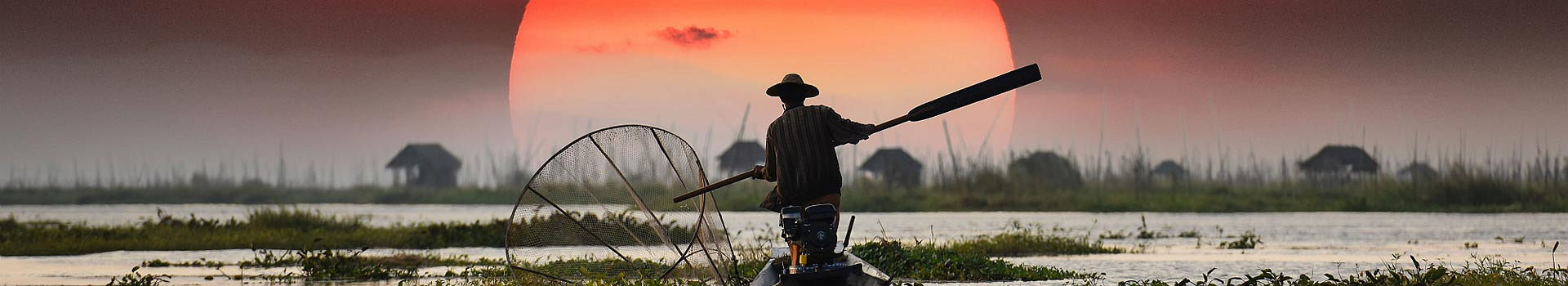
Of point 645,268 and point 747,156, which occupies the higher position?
point 747,156

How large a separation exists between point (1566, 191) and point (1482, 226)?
14.8 metres

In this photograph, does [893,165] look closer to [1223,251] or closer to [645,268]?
[1223,251]

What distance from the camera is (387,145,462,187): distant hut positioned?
6981 centimetres

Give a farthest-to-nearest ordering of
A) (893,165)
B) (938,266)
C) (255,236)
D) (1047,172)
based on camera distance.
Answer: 1. (893,165)
2. (1047,172)
3. (255,236)
4. (938,266)

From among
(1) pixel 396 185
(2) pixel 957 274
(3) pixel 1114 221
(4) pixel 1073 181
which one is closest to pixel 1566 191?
(4) pixel 1073 181

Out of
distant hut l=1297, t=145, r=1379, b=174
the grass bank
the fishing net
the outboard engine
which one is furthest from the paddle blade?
distant hut l=1297, t=145, r=1379, b=174

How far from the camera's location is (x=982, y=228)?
26.8 metres

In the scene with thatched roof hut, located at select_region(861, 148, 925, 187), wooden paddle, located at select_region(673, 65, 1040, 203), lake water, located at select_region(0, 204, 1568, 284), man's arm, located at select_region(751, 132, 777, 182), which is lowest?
lake water, located at select_region(0, 204, 1568, 284)

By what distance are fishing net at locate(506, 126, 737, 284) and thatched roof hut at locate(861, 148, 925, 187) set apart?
46.6m

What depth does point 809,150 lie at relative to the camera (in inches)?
325

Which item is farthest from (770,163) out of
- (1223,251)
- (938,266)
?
(1223,251)

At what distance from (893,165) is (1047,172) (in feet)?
29.7

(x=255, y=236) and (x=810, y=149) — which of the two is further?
(x=255, y=236)

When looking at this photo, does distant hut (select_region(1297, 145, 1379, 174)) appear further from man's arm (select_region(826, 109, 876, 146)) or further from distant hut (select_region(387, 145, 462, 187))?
man's arm (select_region(826, 109, 876, 146))
